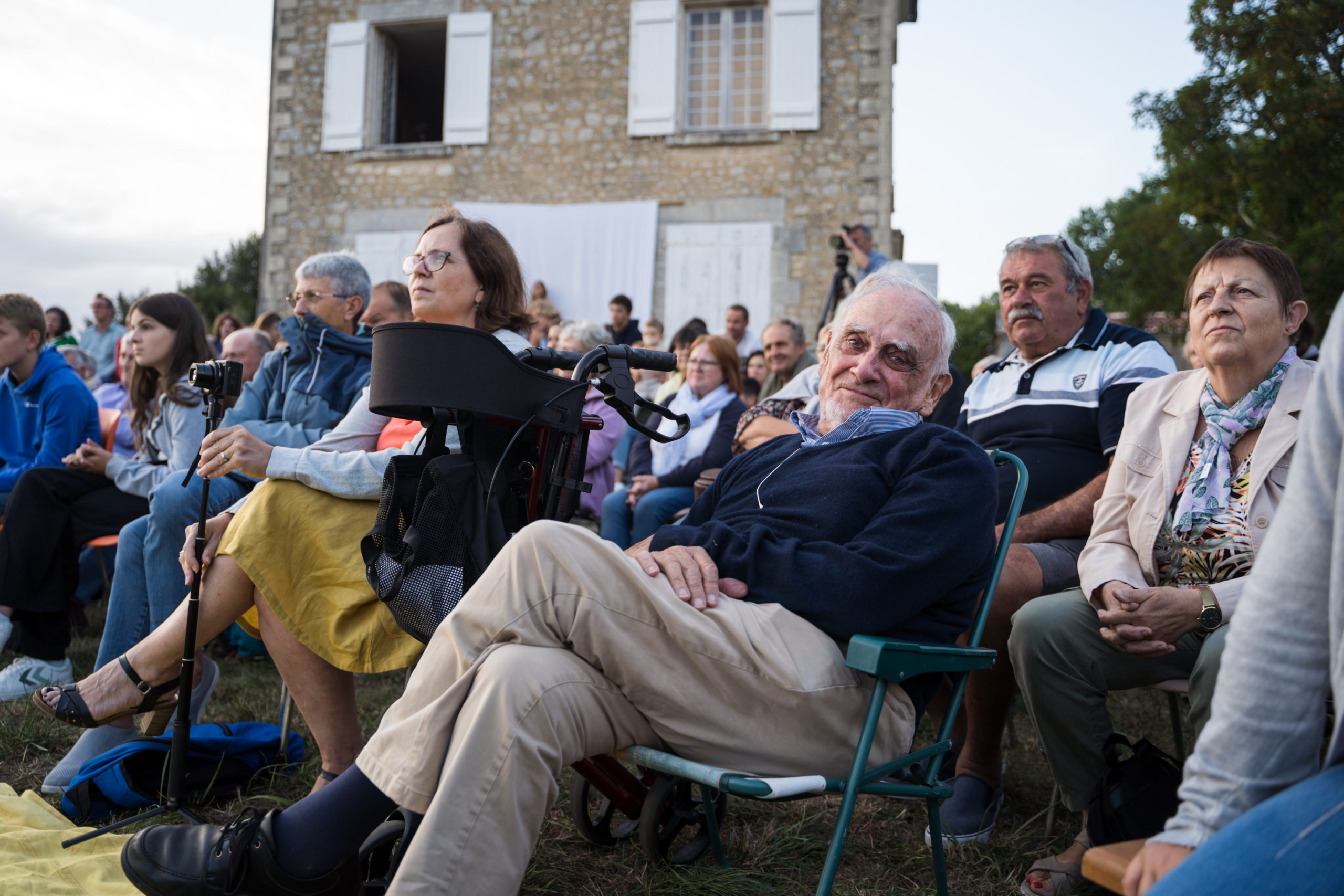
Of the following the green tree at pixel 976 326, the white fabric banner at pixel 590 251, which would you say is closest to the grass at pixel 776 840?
the white fabric banner at pixel 590 251

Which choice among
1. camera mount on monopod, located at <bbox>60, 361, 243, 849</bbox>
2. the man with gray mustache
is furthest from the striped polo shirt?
camera mount on monopod, located at <bbox>60, 361, 243, 849</bbox>

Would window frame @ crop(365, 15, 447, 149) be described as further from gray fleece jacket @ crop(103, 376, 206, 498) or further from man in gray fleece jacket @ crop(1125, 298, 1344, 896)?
man in gray fleece jacket @ crop(1125, 298, 1344, 896)

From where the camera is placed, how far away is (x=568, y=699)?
170cm

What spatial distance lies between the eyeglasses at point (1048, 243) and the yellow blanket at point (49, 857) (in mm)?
3159

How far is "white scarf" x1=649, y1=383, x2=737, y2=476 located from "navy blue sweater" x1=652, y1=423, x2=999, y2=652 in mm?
2879

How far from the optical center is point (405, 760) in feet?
5.53

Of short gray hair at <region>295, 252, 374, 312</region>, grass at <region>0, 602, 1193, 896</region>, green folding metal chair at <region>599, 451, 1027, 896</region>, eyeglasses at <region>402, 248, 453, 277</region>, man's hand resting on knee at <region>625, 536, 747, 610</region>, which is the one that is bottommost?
grass at <region>0, 602, 1193, 896</region>

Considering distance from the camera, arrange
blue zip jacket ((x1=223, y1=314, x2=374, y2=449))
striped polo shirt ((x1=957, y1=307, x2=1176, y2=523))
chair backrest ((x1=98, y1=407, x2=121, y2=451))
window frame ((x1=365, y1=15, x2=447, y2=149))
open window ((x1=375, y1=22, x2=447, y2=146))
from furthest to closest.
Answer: open window ((x1=375, y1=22, x2=447, y2=146)), window frame ((x1=365, y1=15, x2=447, y2=149)), chair backrest ((x1=98, y1=407, x2=121, y2=451)), blue zip jacket ((x1=223, y1=314, x2=374, y2=449)), striped polo shirt ((x1=957, y1=307, x2=1176, y2=523))

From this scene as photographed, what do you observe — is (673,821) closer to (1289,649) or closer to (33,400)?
(1289,649)

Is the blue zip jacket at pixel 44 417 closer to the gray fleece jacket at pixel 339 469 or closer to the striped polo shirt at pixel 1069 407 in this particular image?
the gray fleece jacket at pixel 339 469

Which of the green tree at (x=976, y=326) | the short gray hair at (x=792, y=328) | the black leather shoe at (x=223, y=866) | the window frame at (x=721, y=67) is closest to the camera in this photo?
the black leather shoe at (x=223, y=866)

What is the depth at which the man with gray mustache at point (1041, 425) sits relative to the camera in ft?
9.10

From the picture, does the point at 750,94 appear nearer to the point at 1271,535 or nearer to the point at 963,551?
the point at 963,551

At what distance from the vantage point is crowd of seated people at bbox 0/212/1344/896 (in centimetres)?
117
